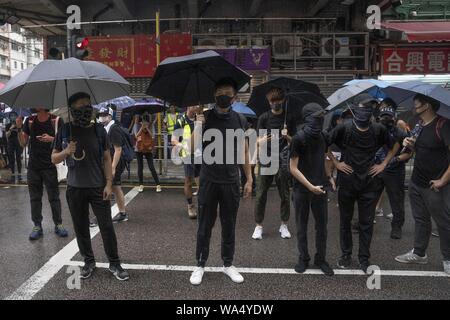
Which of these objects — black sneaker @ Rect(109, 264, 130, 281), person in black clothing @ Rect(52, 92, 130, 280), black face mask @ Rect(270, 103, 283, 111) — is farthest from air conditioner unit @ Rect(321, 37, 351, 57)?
black sneaker @ Rect(109, 264, 130, 281)

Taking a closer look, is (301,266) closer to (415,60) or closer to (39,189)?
(39,189)

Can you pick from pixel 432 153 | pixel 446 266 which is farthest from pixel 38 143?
pixel 446 266

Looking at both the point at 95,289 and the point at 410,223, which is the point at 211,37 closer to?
the point at 410,223

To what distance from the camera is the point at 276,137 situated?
5645mm

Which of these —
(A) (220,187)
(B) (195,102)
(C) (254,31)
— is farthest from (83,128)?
(C) (254,31)

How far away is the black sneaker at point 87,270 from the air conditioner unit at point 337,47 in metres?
Result: 11.7

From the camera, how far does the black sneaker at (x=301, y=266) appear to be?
4.55m

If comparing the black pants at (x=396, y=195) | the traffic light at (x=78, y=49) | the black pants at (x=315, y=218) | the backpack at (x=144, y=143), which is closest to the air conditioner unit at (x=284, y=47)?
the traffic light at (x=78, y=49)

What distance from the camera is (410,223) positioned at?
677 cm

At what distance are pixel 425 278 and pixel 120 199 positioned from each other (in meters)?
4.33

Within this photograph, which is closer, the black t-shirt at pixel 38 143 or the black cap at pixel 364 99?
the black cap at pixel 364 99

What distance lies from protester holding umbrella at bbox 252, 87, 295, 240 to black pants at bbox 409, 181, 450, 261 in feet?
5.06

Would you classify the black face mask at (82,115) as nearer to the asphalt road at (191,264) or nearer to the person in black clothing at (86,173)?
the person in black clothing at (86,173)

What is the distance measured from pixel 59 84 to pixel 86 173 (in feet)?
4.12
